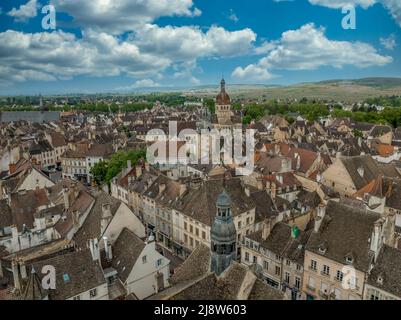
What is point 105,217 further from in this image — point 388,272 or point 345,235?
point 388,272

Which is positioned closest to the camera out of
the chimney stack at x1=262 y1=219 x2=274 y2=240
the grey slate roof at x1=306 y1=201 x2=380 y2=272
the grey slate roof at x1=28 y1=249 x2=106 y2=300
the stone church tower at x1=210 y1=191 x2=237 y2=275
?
the stone church tower at x1=210 y1=191 x2=237 y2=275

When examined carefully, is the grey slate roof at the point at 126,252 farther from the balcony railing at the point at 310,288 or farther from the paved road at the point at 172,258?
the balcony railing at the point at 310,288

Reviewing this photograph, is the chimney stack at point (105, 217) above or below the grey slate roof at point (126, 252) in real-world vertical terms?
above

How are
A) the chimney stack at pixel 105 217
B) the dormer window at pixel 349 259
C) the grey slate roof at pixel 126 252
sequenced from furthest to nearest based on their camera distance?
the chimney stack at pixel 105 217, the grey slate roof at pixel 126 252, the dormer window at pixel 349 259

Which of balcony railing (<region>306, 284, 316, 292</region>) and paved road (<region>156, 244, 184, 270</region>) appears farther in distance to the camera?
paved road (<region>156, 244, 184, 270</region>)

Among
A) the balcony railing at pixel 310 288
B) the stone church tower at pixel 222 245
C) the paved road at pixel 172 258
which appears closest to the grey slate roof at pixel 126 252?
the paved road at pixel 172 258

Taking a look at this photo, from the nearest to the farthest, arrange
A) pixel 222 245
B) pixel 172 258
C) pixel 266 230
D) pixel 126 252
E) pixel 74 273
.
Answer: pixel 222 245 → pixel 74 273 → pixel 126 252 → pixel 266 230 → pixel 172 258

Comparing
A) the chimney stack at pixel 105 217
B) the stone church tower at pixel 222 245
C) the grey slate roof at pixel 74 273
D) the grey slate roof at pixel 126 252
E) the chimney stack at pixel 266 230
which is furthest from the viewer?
the chimney stack at pixel 266 230

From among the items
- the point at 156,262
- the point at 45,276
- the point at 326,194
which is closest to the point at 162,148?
the point at 326,194

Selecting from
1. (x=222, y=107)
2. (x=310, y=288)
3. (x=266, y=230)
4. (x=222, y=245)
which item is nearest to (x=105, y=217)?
(x=222, y=245)

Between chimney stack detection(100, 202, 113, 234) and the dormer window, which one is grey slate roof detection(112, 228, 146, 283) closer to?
chimney stack detection(100, 202, 113, 234)

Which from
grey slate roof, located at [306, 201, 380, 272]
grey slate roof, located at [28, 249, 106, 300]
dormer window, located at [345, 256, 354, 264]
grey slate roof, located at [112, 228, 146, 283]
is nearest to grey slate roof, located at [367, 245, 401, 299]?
grey slate roof, located at [306, 201, 380, 272]
